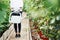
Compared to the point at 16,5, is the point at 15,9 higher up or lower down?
lower down

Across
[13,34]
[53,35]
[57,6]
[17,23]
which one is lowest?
[13,34]

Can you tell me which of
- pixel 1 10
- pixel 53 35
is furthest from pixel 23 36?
pixel 53 35

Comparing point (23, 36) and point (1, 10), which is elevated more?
point (1, 10)

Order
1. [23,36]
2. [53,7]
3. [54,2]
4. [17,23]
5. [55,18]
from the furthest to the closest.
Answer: [23,36] → [17,23] → [55,18] → [53,7] → [54,2]

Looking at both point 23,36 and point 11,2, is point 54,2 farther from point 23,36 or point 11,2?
point 23,36

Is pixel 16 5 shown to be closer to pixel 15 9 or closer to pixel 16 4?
pixel 16 4

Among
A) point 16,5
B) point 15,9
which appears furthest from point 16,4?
point 15,9

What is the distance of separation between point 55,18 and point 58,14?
55 millimetres

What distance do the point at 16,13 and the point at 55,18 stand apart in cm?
505

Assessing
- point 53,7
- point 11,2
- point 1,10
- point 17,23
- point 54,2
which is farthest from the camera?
point 17,23

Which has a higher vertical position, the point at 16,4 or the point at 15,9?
the point at 16,4

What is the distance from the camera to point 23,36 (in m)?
8.73

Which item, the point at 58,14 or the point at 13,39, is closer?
the point at 58,14

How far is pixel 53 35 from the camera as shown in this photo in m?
3.03
